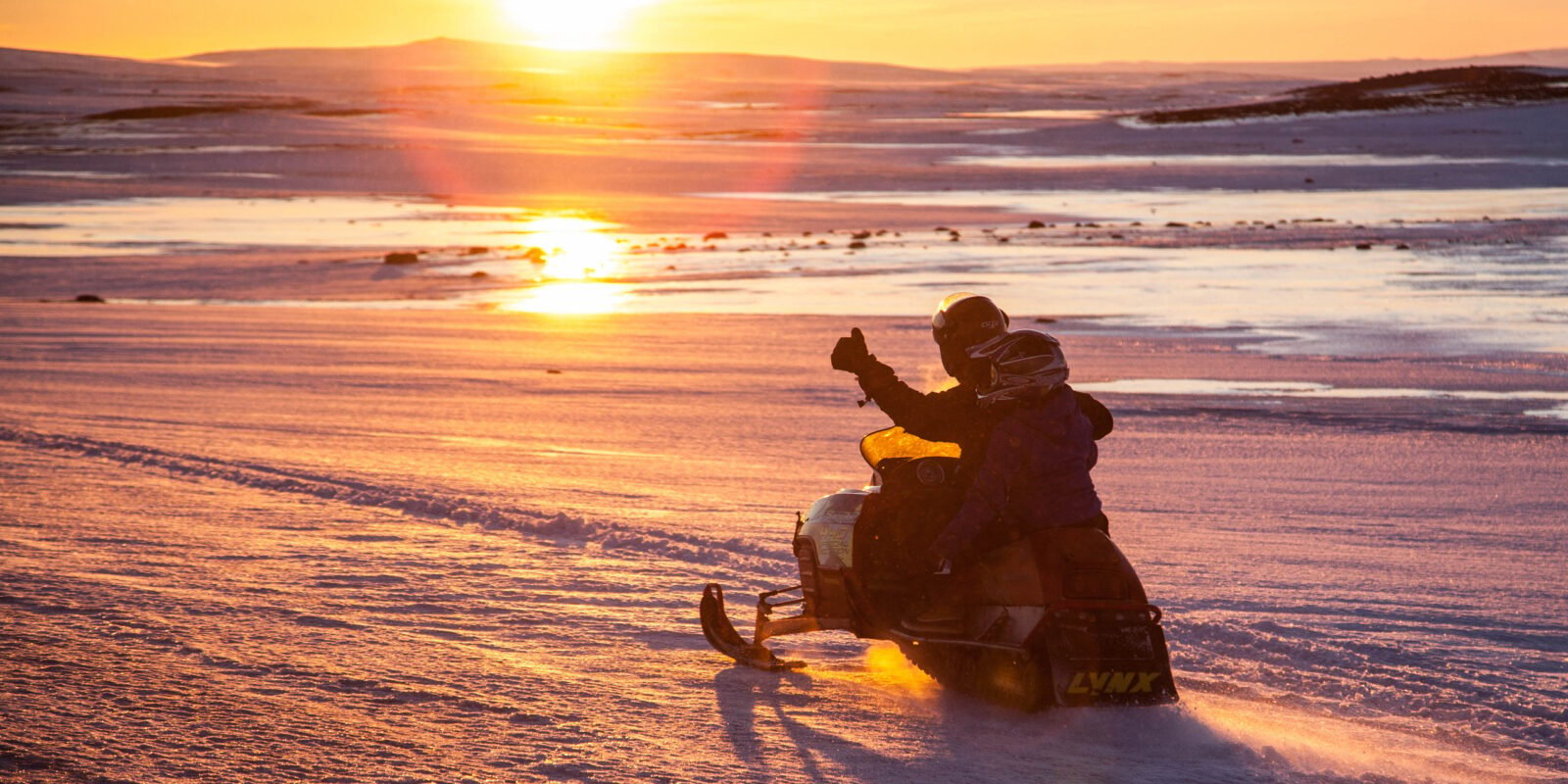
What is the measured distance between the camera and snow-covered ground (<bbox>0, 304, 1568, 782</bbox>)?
220 inches

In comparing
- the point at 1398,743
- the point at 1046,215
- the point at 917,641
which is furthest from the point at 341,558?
the point at 1046,215

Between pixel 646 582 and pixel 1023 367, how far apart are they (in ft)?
10.0

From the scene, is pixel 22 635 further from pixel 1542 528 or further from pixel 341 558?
pixel 1542 528

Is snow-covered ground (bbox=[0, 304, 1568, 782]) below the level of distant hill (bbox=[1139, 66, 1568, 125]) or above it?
below

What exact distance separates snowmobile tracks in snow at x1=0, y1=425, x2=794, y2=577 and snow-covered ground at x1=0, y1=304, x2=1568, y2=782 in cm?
3

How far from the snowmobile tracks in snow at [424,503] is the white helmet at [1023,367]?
9.31ft

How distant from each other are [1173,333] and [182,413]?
10.5 metres

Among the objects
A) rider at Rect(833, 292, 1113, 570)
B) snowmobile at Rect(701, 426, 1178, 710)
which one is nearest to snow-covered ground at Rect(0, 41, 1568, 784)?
snowmobile at Rect(701, 426, 1178, 710)

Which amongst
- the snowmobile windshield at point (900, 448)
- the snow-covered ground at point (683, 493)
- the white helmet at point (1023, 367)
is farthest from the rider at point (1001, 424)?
the snow-covered ground at point (683, 493)

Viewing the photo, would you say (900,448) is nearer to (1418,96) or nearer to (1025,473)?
(1025,473)

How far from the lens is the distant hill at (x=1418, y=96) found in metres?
72.7

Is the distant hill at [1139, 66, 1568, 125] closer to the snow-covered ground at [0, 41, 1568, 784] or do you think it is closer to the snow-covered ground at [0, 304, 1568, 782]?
the snow-covered ground at [0, 41, 1568, 784]

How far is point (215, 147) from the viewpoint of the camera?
2522 inches

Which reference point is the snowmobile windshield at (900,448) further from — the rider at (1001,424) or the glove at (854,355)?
the glove at (854,355)
